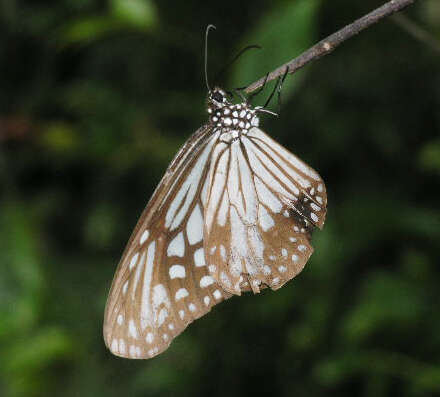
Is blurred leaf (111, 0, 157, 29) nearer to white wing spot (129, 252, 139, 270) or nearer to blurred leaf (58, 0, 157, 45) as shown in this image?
blurred leaf (58, 0, 157, 45)

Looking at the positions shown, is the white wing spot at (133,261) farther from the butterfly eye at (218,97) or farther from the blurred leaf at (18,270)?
the blurred leaf at (18,270)

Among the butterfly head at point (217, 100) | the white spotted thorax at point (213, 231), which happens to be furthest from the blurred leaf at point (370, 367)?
the butterfly head at point (217, 100)

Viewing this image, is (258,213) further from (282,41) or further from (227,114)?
(282,41)

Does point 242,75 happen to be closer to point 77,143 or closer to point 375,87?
point 375,87

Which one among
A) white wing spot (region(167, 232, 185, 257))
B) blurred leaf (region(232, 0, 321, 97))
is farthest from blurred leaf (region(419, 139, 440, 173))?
white wing spot (region(167, 232, 185, 257))

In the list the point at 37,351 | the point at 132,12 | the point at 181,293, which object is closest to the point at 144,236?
the point at 181,293

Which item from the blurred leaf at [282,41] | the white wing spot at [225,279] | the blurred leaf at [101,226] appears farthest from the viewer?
the blurred leaf at [101,226]
